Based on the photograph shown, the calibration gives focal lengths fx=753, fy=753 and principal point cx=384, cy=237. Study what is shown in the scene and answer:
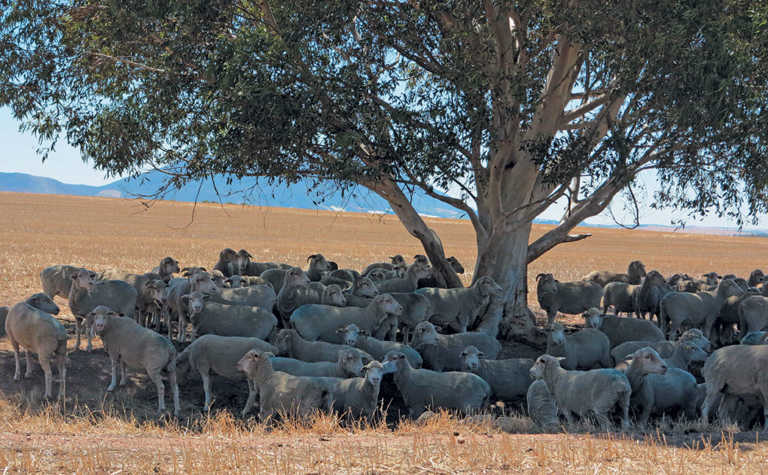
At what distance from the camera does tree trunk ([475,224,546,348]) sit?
659 inches

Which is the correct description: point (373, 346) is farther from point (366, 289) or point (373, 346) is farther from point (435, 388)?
point (366, 289)

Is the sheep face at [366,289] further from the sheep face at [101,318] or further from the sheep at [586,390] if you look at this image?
the sheep face at [101,318]

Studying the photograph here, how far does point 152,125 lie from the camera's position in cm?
1605

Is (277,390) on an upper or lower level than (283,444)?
upper

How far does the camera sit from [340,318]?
1329cm

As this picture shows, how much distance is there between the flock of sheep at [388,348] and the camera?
10.2 meters

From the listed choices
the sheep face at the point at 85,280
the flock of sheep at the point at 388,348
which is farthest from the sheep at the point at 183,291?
the sheep face at the point at 85,280

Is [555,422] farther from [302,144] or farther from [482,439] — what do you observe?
[302,144]

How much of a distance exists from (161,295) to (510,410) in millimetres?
6397

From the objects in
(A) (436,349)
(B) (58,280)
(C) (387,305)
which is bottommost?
(A) (436,349)

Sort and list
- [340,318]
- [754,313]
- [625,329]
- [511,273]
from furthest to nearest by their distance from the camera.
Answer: [511,273]
[754,313]
[625,329]
[340,318]

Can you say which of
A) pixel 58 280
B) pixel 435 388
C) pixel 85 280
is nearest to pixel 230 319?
pixel 85 280

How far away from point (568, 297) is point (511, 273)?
1867mm

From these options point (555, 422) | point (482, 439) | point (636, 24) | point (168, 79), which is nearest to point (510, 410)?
point (555, 422)
